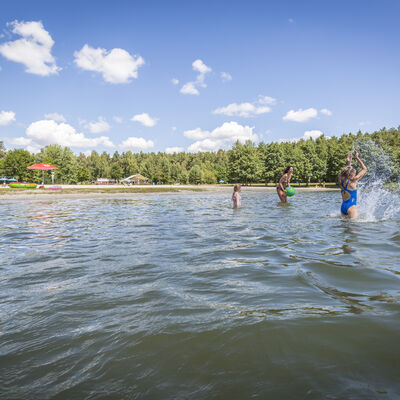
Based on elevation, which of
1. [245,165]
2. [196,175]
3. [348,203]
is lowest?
[348,203]

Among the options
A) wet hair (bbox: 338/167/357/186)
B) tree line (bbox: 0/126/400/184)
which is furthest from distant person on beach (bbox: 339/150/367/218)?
tree line (bbox: 0/126/400/184)

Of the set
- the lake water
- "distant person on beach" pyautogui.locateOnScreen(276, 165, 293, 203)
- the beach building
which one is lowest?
the lake water

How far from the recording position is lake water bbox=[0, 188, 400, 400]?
6.26 ft

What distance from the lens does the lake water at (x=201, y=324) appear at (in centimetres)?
191

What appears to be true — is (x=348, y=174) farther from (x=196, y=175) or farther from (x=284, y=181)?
(x=196, y=175)

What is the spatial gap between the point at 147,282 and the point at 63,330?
139 centimetres

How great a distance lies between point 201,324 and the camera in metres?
2.71

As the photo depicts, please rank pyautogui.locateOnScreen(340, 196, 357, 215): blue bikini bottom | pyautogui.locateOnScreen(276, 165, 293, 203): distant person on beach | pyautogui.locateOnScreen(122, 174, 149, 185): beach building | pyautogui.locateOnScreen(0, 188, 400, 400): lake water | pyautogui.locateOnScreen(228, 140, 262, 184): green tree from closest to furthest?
pyautogui.locateOnScreen(0, 188, 400, 400): lake water → pyautogui.locateOnScreen(340, 196, 357, 215): blue bikini bottom → pyautogui.locateOnScreen(276, 165, 293, 203): distant person on beach → pyautogui.locateOnScreen(228, 140, 262, 184): green tree → pyautogui.locateOnScreen(122, 174, 149, 185): beach building

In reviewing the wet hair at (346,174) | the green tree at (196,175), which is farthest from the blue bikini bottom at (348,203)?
the green tree at (196,175)

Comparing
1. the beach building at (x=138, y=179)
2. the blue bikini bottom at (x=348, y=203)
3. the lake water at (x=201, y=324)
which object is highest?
the beach building at (x=138, y=179)

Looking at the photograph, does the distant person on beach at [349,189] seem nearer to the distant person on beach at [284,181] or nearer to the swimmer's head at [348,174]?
the swimmer's head at [348,174]

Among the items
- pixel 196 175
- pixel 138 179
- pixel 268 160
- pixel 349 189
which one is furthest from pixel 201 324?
pixel 138 179

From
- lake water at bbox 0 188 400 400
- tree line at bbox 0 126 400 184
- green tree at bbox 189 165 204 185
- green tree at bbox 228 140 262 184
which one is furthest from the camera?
green tree at bbox 189 165 204 185

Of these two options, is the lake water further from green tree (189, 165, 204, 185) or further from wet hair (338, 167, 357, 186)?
green tree (189, 165, 204, 185)
